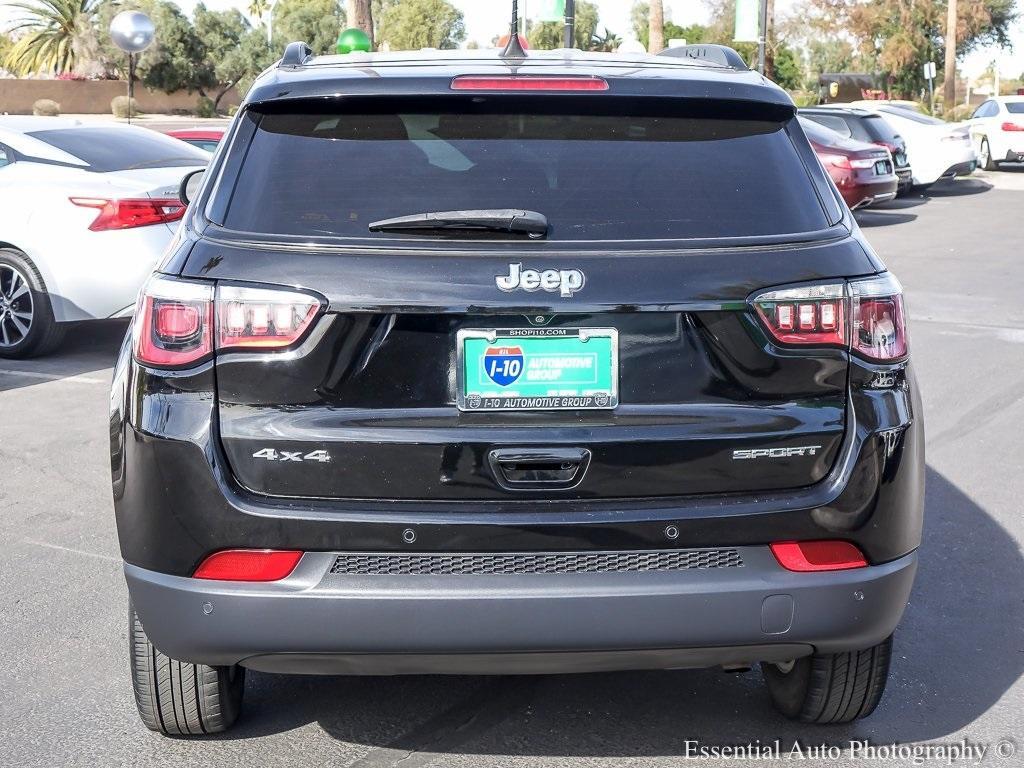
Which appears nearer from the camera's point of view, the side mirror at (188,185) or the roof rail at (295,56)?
the roof rail at (295,56)

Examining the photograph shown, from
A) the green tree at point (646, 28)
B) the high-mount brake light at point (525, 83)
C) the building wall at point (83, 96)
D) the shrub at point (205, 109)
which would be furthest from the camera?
the green tree at point (646, 28)

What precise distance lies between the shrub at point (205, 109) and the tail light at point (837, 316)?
63.5m

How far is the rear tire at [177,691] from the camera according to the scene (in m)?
3.43

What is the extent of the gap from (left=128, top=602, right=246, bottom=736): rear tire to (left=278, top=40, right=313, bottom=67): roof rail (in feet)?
5.07

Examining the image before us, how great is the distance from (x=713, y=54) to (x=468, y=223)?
1.57 metres

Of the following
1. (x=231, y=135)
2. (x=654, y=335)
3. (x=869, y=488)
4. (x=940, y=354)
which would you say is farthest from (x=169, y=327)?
(x=940, y=354)

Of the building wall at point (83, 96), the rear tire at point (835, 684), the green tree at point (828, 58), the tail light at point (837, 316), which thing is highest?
the green tree at point (828, 58)

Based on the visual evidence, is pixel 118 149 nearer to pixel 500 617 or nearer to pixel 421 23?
pixel 500 617

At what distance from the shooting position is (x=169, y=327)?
3.06 meters

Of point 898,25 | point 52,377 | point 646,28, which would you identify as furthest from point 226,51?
point 52,377

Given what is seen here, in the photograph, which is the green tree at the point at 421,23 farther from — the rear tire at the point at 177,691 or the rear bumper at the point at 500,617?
the rear bumper at the point at 500,617

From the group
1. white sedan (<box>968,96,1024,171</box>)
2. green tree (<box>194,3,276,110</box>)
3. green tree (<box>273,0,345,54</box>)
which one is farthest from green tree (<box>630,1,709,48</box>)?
white sedan (<box>968,96,1024,171</box>)

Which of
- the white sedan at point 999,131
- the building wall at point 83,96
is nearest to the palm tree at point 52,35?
the building wall at point 83,96

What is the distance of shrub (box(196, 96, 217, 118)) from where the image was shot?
63625mm
